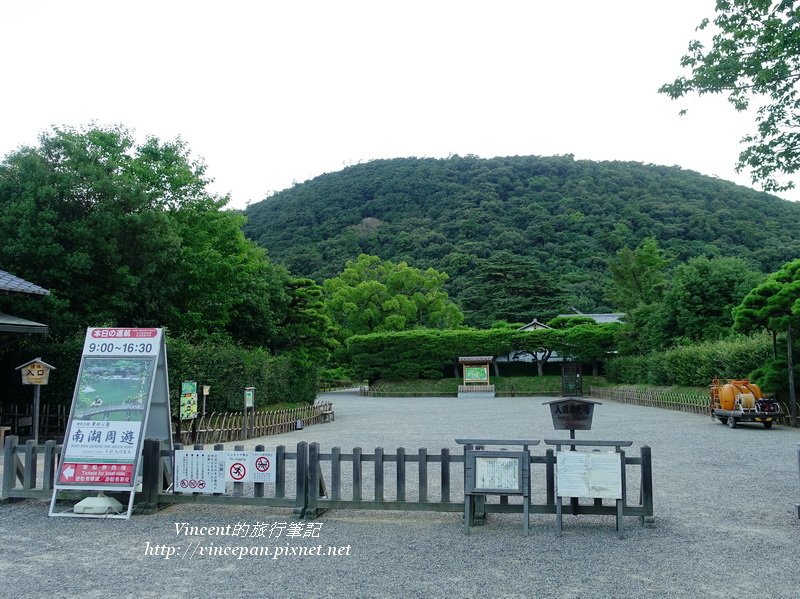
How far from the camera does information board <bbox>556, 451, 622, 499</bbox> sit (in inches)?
234

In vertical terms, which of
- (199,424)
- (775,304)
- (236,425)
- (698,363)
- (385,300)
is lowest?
(236,425)

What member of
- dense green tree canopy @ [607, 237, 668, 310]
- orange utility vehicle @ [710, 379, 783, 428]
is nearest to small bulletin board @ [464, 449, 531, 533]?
orange utility vehicle @ [710, 379, 783, 428]

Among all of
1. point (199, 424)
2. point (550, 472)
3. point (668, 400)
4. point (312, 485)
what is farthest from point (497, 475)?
point (668, 400)

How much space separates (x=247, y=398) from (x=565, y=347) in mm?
31241

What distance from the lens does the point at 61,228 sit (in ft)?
51.4

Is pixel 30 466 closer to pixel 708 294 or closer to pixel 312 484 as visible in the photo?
pixel 312 484

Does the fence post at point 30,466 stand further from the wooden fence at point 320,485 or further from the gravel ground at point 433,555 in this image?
the gravel ground at point 433,555

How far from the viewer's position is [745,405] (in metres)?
17.0

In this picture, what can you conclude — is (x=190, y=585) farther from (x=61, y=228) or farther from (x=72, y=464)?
(x=61, y=228)

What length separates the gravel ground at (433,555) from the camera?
4.64 metres

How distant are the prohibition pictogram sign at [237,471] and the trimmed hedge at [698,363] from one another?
18.7 metres

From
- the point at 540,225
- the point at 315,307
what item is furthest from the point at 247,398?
the point at 540,225

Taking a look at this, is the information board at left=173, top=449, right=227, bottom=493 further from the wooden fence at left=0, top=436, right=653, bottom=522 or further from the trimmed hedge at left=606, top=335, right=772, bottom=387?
the trimmed hedge at left=606, top=335, right=772, bottom=387

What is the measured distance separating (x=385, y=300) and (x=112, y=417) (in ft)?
142
